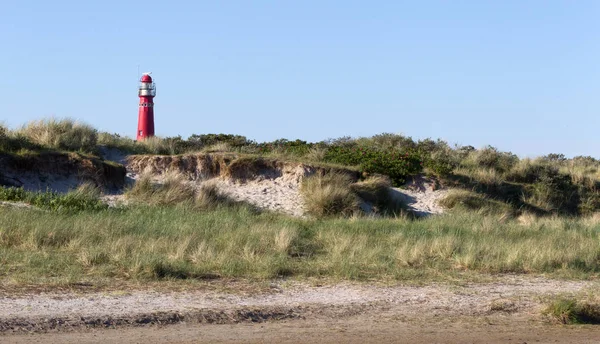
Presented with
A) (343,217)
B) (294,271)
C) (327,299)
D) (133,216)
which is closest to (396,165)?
(343,217)

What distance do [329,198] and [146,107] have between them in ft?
40.7

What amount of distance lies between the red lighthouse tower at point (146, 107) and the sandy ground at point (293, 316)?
66.8 ft

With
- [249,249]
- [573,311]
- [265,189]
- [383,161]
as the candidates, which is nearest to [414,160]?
[383,161]

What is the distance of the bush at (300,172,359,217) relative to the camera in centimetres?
1981

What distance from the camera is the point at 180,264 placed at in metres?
10.9

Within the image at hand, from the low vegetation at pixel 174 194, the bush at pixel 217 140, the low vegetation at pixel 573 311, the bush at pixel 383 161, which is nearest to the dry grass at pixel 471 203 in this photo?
the bush at pixel 383 161

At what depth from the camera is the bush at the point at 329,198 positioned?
19812 mm

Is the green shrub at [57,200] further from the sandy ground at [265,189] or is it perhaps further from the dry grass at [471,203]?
the dry grass at [471,203]

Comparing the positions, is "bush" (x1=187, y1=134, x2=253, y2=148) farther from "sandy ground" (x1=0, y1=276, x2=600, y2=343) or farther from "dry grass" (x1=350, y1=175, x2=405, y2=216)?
"sandy ground" (x1=0, y1=276, x2=600, y2=343)

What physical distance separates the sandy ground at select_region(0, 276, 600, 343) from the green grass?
0.97 m

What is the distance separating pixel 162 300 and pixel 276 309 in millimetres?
1351

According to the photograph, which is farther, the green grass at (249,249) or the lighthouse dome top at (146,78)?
the lighthouse dome top at (146,78)

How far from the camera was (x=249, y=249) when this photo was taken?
1227 centimetres

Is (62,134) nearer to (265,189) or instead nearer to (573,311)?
(265,189)
